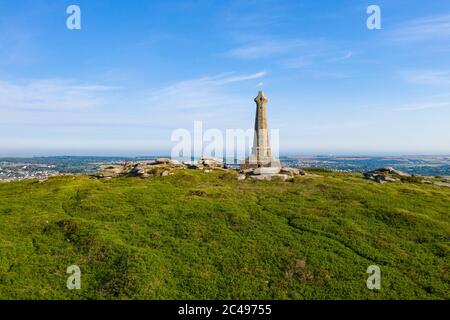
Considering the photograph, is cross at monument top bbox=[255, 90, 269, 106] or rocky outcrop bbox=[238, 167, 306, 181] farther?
cross at monument top bbox=[255, 90, 269, 106]

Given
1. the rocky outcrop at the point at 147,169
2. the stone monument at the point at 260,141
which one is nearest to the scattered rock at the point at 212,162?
the rocky outcrop at the point at 147,169

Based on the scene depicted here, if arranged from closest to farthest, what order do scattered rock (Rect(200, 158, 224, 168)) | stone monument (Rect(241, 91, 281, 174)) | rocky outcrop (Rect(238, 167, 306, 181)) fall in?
rocky outcrop (Rect(238, 167, 306, 181)) → stone monument (Rect(241, 91, 281, 174)) → scattered rock (Rect(200, 158, 224, 168))

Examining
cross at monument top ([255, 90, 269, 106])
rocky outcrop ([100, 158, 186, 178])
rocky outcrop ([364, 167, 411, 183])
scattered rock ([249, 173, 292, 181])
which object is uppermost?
cross at monument top ([255, 90, 269, 106])

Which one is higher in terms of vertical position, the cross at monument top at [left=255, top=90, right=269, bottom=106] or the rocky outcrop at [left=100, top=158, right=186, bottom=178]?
the cross at monument top at [left=255, top=90, right=269, bottom=106]

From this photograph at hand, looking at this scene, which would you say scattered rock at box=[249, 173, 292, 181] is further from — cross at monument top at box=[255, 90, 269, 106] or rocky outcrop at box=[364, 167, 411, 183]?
cross at monument top at box=[255, 90, 269, 106]

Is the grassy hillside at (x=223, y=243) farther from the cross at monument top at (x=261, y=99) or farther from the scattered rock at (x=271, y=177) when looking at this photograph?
the cross at monument top at (x=261, y=99)

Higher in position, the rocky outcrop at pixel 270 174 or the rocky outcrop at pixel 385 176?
the rocky outcrop at pixel 270 174

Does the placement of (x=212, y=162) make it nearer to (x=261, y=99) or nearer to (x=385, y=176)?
(x=261, y=99)

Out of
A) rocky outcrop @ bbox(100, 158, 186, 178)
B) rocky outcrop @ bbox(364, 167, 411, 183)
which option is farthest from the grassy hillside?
rocky outcrop @ bbox(100, 158, 186, 178)

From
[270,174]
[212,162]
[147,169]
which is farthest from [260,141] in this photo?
[147,169]
